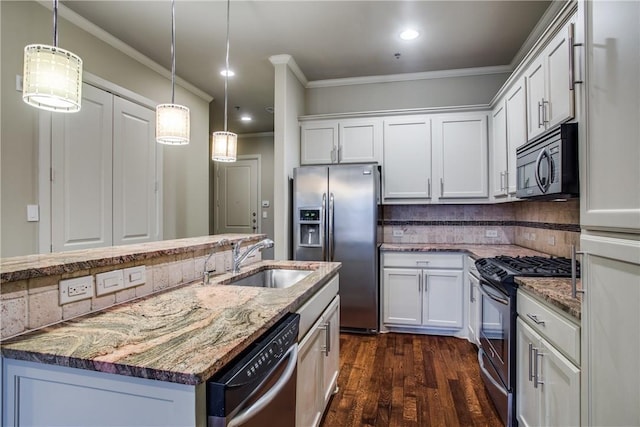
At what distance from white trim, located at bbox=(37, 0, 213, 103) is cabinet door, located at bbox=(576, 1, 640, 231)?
3365 millimetres

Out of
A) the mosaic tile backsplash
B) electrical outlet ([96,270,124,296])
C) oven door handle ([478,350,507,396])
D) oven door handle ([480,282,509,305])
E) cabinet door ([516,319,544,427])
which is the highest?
the mosaic tile backsplash

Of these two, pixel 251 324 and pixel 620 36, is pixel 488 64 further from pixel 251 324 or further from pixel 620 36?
pixel 251 324

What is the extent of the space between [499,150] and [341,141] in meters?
1.57

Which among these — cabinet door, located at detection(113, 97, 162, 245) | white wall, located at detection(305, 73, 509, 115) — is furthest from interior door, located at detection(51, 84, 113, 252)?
white wall, located at detection(305, 73, 509, 115)

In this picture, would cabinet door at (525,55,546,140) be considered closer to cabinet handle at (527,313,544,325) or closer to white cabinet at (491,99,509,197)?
white cabinet at (491,99,509,197)

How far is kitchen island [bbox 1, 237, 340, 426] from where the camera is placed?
781 mm

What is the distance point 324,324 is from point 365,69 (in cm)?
292

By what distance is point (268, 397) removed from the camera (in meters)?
1.02

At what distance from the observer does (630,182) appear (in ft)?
3.00

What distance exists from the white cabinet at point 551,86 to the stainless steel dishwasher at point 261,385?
1760 millimetres

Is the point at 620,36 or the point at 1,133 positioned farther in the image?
the point at 1,133

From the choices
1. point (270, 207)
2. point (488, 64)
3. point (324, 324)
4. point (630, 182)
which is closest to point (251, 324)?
point (324, 324)

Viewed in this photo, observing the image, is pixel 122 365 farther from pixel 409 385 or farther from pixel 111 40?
pixel 111 40

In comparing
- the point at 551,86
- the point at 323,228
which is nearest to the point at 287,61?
the point at 323,228
